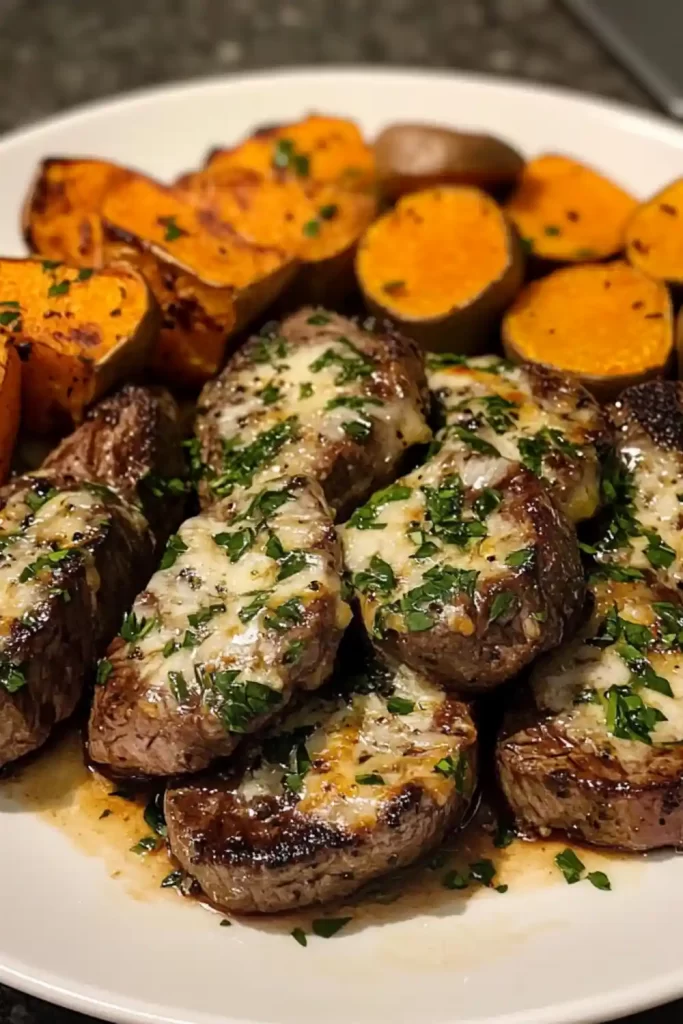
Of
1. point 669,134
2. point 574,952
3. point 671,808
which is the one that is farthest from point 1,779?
point 669,134

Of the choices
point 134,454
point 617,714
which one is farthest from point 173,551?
point 617,714

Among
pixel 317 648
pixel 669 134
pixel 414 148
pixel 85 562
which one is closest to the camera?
pixel 317 648

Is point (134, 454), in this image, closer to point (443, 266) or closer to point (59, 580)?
point (59, 580)

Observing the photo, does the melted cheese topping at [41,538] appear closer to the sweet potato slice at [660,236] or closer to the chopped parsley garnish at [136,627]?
the chopped parsley garnish at [136,627]

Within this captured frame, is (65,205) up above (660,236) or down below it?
above

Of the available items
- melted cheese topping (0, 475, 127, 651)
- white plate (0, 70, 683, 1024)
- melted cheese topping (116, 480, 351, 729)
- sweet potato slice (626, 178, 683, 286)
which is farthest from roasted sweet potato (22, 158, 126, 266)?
white plate (0, 70, 683, 1024)

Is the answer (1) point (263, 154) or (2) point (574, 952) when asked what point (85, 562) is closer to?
(2) point (574, 952)
